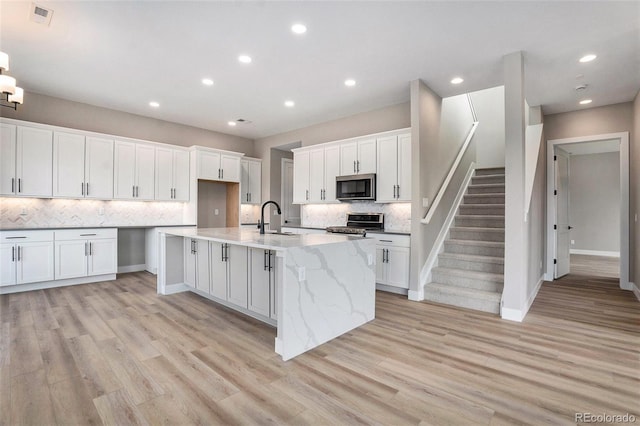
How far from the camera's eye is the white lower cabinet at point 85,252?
4.77 m

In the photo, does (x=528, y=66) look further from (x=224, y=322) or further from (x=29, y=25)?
(x=29, y=25)

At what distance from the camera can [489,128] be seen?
705 centimetres

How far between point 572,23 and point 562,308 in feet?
10.5

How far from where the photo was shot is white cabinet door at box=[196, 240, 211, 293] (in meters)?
4.00

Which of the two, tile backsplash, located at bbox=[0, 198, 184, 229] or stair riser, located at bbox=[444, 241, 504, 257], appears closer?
stair riser, located at bbox=[444, 241, 504, 257]

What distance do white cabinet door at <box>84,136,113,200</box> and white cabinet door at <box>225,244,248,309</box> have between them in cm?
322

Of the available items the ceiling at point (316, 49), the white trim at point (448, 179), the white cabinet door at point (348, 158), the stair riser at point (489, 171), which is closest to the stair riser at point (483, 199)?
the white trim at point (448, 179)

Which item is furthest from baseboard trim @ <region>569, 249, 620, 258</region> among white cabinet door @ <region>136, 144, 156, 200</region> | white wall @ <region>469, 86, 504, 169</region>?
white cabinet door @ <region>136, 144, 156, 200</region>

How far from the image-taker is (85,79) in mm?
4281

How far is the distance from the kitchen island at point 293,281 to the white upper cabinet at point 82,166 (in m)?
2.07

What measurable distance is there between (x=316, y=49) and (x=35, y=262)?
4971 mm

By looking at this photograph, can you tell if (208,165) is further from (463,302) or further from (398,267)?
(463,302)

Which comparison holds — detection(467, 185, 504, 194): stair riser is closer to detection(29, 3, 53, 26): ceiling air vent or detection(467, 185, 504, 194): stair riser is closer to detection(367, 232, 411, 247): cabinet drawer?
detection(367, 232, 411, 247): cabinet drawer

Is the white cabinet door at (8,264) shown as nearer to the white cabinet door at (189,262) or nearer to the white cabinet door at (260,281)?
the white cabinet door at (189,262)
